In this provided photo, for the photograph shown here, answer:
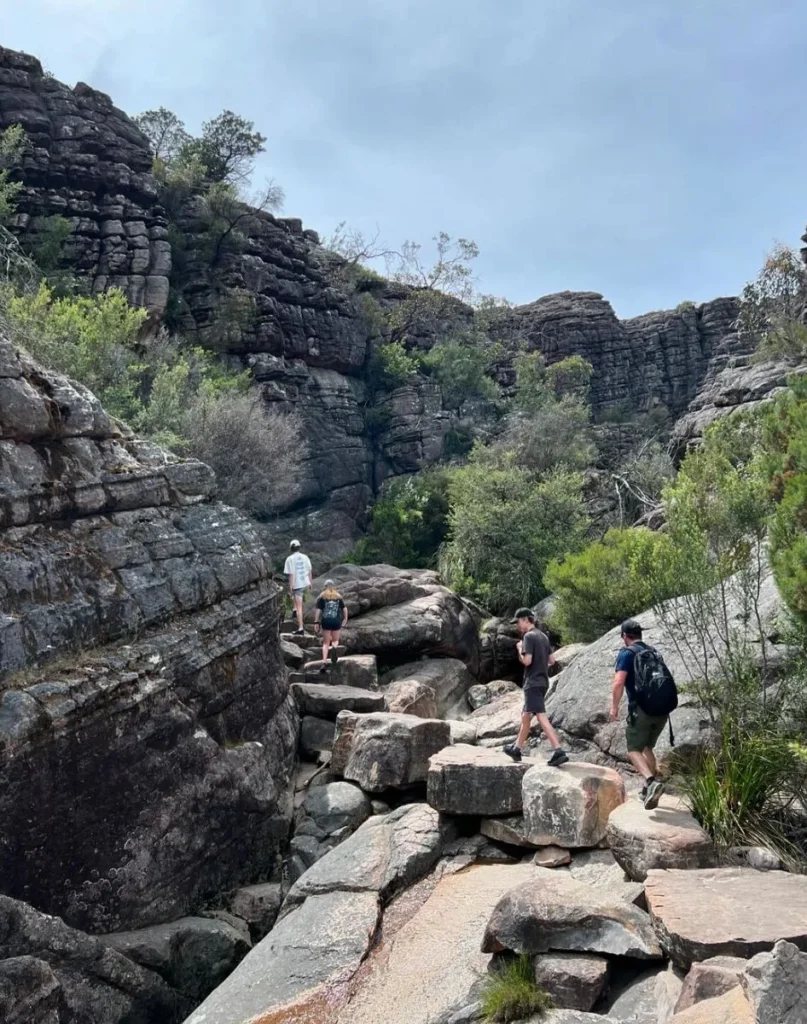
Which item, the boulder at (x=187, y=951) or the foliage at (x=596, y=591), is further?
the foliage at (x=596, y=591)

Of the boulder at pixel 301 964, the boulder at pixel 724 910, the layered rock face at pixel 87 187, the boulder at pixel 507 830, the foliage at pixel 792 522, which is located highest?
the layered rock face at pixel 87 187

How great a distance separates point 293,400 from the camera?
3219cm

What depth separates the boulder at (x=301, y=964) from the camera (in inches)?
233

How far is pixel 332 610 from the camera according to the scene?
14.4 m

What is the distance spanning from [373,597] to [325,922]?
11765 mm

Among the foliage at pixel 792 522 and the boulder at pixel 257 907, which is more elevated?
the foliage at pixel 792 522

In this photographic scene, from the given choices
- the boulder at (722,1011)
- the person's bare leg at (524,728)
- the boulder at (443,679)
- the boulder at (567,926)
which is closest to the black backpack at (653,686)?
the person's bare leg at (524,728)

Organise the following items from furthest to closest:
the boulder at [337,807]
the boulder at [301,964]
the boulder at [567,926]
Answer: the boulder at [337,807] < the boulder at [301,964] < the boulder at [567,926]

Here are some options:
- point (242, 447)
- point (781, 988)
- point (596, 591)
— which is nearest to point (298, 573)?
point (596, 591)

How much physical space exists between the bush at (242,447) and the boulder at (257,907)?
1532 centimetres

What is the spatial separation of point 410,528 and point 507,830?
2097 centimetres

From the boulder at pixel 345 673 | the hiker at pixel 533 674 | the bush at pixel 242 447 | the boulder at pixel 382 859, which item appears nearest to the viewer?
the boulder at pixel 382 859

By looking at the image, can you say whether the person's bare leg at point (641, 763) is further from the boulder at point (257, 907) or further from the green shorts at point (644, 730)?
the boulder at point (257, 907)

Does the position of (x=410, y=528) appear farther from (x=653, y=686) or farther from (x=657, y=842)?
(x=657, y=842)
